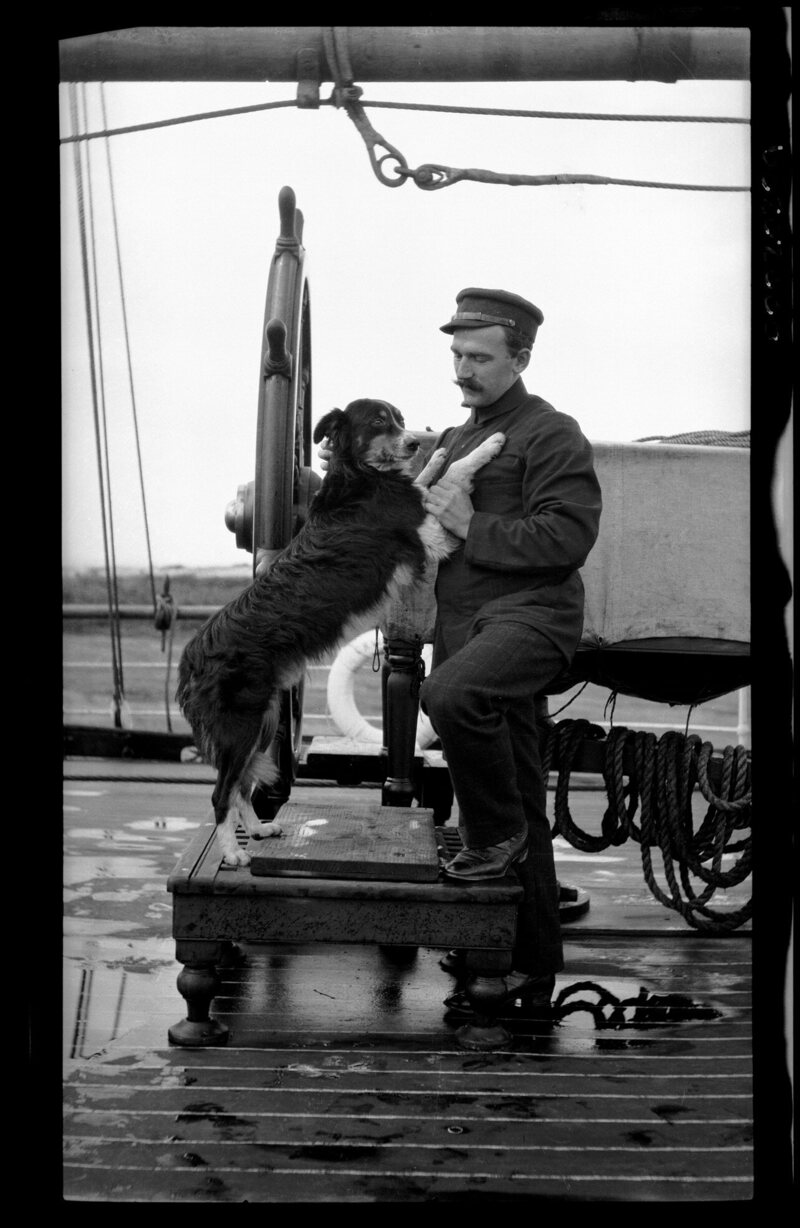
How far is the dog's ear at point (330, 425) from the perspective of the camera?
3.38 m

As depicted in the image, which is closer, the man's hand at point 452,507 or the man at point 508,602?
the man at point 508,602

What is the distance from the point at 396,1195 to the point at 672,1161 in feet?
1.91

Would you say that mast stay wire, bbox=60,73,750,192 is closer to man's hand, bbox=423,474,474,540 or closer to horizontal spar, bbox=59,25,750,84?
horizontal spar, bbox=59,25,750,84

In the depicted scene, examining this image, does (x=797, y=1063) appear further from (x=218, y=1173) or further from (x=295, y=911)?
(x=295, y=911)

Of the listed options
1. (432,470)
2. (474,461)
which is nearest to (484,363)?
(474,461)

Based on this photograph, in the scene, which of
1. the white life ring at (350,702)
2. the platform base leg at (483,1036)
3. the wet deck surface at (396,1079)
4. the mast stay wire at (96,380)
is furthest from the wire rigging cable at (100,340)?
the white life ring at (350,702)

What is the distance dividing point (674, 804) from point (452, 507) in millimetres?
1409

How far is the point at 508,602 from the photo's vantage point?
10.3 ft

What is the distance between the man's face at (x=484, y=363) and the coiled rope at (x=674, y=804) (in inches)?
51.3

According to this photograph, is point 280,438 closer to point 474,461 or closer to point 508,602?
point 474,461

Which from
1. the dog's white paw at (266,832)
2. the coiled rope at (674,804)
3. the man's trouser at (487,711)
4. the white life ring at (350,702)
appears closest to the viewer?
the man's trouser at (487,711)

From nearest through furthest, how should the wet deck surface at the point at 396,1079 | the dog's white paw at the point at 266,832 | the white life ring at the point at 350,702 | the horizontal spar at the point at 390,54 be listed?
the wet deck surface at the point at 396,1079, the horizontal spar at the point at 390,54, the dog's white paw at the point at 266,832, the white life ring at the point at 350,702

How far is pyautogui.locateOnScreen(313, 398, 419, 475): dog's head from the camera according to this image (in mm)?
3398

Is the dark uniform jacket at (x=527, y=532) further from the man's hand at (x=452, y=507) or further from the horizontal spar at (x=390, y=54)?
the horizontal spar at (x=390, y=54)
